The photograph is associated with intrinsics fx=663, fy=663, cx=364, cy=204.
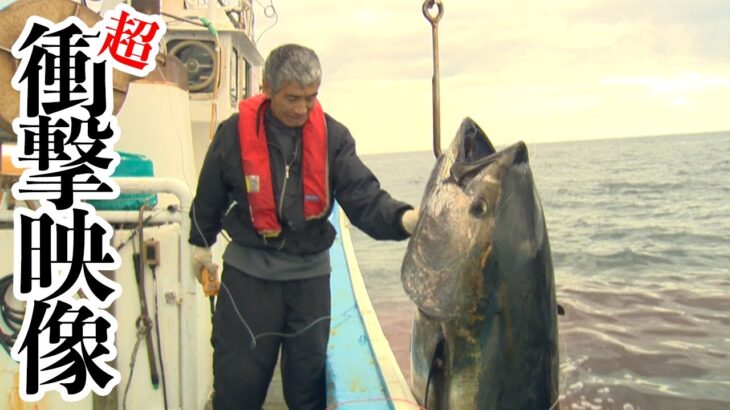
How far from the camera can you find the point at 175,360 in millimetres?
3262

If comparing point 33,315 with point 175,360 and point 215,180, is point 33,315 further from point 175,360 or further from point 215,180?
point 215,180

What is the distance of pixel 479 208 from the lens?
196 centimetres

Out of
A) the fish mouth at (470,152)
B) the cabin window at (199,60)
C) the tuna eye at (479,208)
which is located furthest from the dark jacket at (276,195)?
the cabin window at (199,60)

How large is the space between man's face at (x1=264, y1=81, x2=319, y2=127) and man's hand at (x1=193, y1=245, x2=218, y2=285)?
2.28ft

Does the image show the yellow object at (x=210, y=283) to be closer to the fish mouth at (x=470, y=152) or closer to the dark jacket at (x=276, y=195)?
the dark jacket at (x=276, y=195)

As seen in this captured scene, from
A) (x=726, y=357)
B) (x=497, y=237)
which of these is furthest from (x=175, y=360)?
(x=726, y=357)

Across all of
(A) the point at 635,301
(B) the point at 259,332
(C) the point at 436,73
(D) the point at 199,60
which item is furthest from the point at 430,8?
(A) the point at 635,301

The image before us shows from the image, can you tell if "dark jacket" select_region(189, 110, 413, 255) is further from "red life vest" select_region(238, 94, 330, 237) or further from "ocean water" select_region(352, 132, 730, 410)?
"ocean water" select_region(352, 132, 730, 410)

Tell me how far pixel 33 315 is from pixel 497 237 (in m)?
2.15

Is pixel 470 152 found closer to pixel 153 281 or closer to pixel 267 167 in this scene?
pixel 267 167

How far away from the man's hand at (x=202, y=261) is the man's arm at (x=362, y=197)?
64cm

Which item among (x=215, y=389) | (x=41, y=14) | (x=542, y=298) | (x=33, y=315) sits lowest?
(x=215, y=389)

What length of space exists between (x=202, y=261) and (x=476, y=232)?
1.51m

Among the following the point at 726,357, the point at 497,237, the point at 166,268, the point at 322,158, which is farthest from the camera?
the point at 726,357
